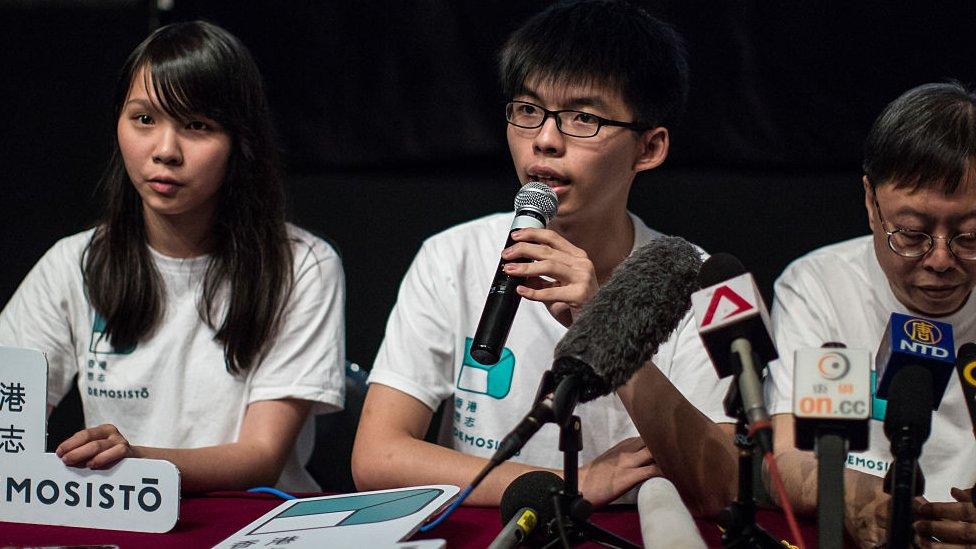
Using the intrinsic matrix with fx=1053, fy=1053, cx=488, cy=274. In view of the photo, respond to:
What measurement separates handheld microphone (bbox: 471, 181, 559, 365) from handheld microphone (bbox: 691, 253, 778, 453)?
1.15 ft

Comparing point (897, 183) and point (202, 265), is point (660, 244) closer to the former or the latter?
point (897, 183)

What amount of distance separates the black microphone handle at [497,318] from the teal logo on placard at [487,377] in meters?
0.60

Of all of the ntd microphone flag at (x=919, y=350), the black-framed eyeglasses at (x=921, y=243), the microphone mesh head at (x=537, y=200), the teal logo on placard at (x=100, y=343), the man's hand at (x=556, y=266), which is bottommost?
the teal logo on placard at (x=100, y=343)

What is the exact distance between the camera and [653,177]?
293 centimetres

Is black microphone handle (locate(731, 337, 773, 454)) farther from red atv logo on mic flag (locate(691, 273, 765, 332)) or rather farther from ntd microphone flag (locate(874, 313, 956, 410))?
ntd microphone flag (locate(874, 313, 956, 410))

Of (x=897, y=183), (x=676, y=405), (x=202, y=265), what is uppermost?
(x=897, y=183)

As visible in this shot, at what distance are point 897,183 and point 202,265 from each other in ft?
4.82

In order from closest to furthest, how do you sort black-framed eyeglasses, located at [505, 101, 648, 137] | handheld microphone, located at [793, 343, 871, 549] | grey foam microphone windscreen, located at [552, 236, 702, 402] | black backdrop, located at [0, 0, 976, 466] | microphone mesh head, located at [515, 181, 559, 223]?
1. handheld microphone, located at [793, 343, 871, 549]
2. grey foam microphone windscreen, located at [552, 236, 702, 402]
3. microphone mesh head, located at [515, 181, 559, 223]
4. black-framed eyeglasses, located at [505, 101, 648, 137]
5. black backdrop, located at [0, 0, 976, 466]

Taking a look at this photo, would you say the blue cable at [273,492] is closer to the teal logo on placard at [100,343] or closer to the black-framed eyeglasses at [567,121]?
the teal logo on placard at [100,343]

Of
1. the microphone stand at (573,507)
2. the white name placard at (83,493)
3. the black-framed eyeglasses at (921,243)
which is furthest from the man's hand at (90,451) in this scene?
the black-framed eyeglasses at (921,243)

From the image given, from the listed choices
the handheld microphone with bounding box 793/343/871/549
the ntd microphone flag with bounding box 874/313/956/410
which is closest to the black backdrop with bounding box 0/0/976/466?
the ntd microphone flag with bounding box 874/313/956/410

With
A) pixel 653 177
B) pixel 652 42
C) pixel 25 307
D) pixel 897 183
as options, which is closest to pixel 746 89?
pixel 653 177

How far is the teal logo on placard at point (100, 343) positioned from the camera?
2.32 m

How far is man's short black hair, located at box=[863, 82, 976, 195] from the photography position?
75.7 inches
